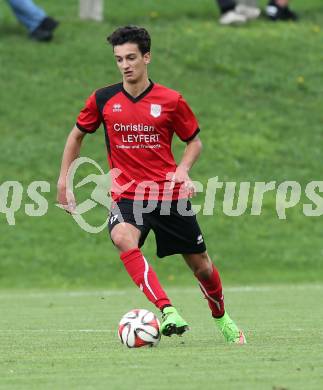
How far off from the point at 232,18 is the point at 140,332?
70.3 ft

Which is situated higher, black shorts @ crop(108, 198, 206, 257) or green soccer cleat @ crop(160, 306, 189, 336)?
black shorts @ crop(108, 198, 206, 257)

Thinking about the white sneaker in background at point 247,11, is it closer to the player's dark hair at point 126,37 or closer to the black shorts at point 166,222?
the player's dark hair at point 126,37

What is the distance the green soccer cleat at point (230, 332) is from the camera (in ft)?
33.7

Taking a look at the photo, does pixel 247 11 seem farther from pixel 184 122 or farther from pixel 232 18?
pixel 184 122

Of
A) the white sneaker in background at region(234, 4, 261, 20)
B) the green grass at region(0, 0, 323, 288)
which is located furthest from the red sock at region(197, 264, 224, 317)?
the white sneaker in background at region(234, 4, 261, 20)

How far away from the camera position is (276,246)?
2208cm

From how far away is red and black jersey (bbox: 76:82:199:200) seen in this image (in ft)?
33.6

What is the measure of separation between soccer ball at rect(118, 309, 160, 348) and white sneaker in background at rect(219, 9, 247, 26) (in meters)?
21.3

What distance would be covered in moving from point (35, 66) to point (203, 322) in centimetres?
1547

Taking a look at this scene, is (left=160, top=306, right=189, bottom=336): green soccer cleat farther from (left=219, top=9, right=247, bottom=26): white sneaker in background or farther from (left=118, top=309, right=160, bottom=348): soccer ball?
(left=219, top=9, right=247, bottom=26): white sneaker in background

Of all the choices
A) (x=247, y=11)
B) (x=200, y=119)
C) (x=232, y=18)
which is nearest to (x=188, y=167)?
(x=200, y=119)

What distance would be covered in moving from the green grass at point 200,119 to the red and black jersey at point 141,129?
1039 cm

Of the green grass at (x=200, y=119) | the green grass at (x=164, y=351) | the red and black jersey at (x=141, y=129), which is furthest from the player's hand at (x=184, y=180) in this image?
the green grass at (x=200, y=119)

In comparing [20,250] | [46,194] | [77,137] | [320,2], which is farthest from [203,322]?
[320,2]
